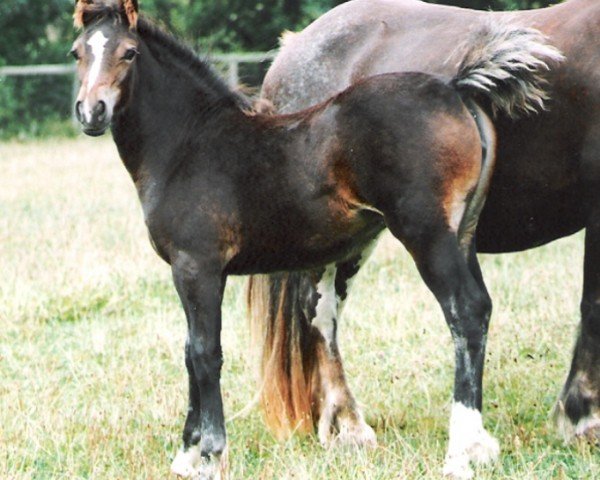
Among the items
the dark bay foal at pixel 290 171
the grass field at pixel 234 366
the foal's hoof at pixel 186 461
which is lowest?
the grass field at pixel 234 366

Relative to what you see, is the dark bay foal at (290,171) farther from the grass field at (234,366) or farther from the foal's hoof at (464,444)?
the grass field at (234,366)

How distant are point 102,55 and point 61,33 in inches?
941

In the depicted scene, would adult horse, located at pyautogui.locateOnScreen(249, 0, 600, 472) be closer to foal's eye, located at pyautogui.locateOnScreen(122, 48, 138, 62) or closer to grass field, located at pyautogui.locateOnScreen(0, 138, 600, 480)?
grass field, located at pyautogui.locateOnScreen(0, 138, 600, 480)

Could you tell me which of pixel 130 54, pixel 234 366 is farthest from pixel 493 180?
pixel 234 366

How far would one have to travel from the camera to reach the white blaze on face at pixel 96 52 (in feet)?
13.6

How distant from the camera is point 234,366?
638 centimetres

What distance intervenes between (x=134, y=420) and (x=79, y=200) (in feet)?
24.3

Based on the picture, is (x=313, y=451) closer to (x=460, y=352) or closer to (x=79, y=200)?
(x=460, y=352)

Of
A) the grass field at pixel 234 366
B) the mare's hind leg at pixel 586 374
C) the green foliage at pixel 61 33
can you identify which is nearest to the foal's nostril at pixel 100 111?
the grass field at pixel 234 366

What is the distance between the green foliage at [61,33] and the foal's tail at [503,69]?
47.1 ft

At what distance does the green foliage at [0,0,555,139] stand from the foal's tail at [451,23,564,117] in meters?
14.4

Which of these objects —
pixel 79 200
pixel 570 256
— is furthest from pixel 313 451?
pixel 79 200

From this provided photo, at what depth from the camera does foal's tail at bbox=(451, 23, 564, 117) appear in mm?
4207

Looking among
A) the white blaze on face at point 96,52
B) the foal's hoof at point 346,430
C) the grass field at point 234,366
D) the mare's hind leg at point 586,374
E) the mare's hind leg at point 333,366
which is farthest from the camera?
the mare's hind leg at point 333,366
